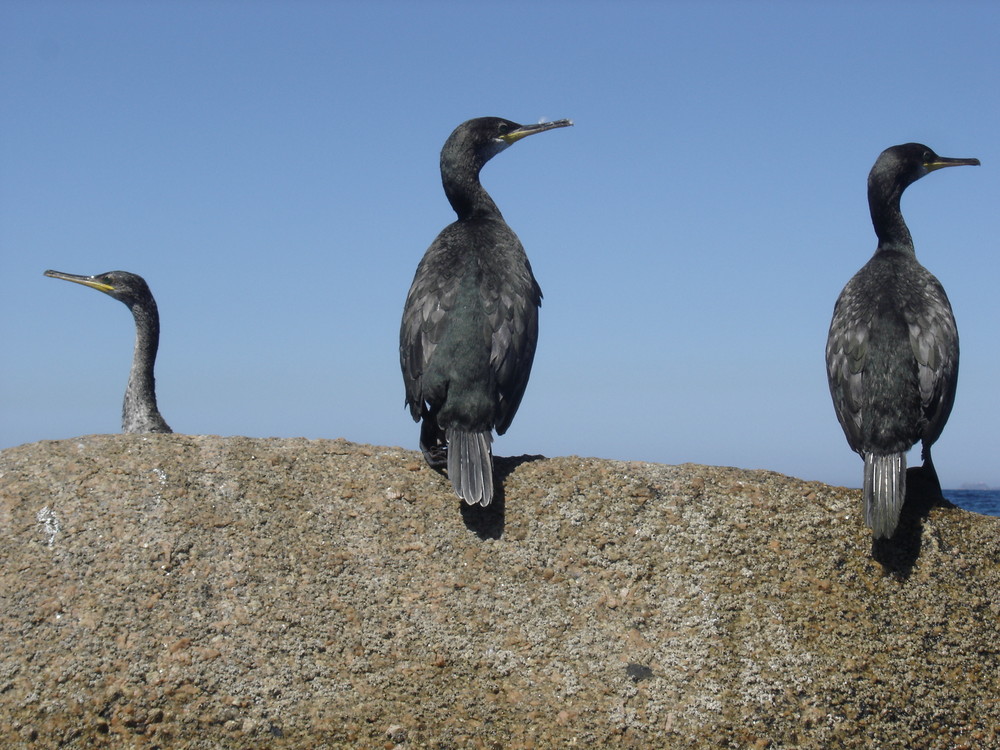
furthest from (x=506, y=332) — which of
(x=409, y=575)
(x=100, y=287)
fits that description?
(x=100, y=287)

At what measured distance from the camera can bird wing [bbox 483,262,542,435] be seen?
19.3 ft

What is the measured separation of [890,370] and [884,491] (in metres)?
0.90

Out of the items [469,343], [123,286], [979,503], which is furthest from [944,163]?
[979,503]

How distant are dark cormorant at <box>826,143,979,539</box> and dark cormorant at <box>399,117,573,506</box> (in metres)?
1.85

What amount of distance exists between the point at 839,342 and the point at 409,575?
2952 millimetres

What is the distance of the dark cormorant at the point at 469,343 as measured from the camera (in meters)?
5.57

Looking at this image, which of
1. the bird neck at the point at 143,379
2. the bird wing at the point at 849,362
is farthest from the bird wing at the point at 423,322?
the bird neck at the point at 143,379

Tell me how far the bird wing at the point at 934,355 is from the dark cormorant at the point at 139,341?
223 inches

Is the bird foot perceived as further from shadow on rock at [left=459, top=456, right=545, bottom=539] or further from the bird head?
the bird head

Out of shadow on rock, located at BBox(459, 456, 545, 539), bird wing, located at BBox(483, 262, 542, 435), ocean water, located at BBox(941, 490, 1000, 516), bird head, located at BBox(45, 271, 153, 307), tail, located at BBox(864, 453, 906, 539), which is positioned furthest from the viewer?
ocean water, located at BBox(941, 490, 1000, 516)

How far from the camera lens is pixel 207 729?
4.49 metres

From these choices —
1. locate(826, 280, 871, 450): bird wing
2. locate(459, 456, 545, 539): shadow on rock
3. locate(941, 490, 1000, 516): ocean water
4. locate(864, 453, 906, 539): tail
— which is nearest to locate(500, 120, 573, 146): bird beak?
locate(826, 280, 871, 450): bird wing

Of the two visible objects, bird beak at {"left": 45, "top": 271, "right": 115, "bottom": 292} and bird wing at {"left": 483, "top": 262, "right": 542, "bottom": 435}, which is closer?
bird wing at {"left": 483, "top": 262, "right": 542, "bottom": 435}

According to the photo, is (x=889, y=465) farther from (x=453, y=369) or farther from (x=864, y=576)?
(x=453, y=369)
